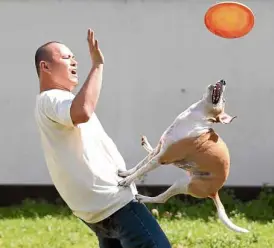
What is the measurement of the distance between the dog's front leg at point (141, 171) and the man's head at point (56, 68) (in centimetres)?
51

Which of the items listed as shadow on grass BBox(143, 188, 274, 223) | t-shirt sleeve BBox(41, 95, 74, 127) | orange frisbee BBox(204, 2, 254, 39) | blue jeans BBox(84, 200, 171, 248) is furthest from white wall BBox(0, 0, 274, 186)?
t-shirt sleeve BBox(41, 95, 74, 127)

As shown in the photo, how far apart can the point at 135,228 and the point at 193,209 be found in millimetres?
4361

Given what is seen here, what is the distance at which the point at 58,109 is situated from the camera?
126 inches

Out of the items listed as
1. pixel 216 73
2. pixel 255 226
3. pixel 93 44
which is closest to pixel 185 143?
pixel 93 44

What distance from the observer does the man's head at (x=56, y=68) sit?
3.44 metres

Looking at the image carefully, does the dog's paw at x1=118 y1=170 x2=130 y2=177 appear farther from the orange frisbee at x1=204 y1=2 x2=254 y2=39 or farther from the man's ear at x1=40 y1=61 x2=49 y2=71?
the orange frisbee at x1=204 y1=2 x2=254 y2=39

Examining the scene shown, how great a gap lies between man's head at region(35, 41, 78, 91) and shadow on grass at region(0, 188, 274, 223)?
4.09 metres

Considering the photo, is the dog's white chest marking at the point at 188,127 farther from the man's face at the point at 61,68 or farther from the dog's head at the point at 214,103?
the man's face at the point at 61,68

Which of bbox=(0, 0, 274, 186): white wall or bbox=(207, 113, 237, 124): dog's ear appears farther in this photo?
bbox=(0, 0, 274, 186): white wall

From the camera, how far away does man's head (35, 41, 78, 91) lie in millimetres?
3436

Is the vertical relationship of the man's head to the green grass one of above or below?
above

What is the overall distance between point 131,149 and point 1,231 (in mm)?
2030

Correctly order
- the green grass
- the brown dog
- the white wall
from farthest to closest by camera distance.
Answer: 1. the white wall
2. the green grass
3. the brown dog

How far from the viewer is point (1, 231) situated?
6.82 metres
